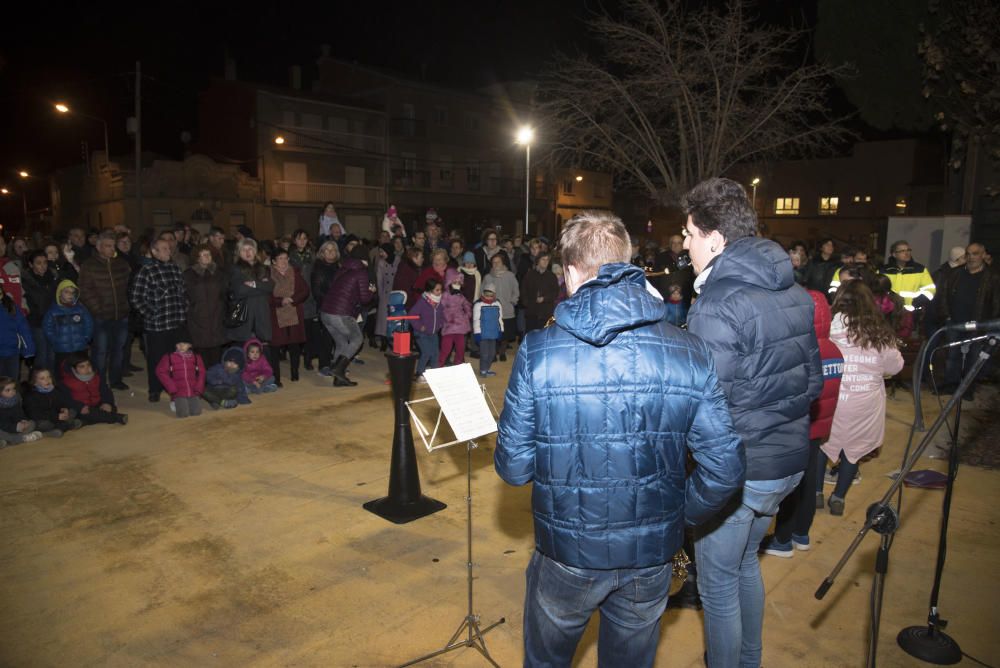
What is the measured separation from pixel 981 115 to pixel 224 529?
13226mm

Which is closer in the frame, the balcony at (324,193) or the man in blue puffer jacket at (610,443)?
the man in blue puffer jacket at (610,443)

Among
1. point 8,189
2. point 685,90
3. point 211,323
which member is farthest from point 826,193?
point 8,189

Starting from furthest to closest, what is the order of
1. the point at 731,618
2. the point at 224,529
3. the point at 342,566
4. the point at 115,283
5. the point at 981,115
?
1. the point at 981,115
2. the point at 115,283
3. the point at 224,529
4. the point at 342,566
5. the point at 731,618

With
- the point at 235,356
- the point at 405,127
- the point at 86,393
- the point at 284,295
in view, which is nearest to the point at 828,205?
the point at 405,127

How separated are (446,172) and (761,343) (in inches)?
1488

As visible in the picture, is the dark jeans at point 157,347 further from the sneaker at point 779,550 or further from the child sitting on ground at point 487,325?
the sneaker at point 779,550

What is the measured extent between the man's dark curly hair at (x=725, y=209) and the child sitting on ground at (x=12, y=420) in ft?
21.9

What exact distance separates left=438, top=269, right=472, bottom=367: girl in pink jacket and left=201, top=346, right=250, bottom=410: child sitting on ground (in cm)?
276

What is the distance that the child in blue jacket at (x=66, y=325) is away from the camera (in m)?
7.10

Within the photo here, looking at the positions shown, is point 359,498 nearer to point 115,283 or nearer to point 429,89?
point 115,283

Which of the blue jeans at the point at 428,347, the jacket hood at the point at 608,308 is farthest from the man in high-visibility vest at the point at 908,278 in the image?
the jacket hood at the point at 608,308

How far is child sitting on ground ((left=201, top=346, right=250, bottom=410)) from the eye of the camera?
7.54 meters

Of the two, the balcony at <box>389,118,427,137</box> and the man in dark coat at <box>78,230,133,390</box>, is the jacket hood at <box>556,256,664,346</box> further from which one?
the balcony at <box>389,118,427,137</box>

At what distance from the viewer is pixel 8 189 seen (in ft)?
142
